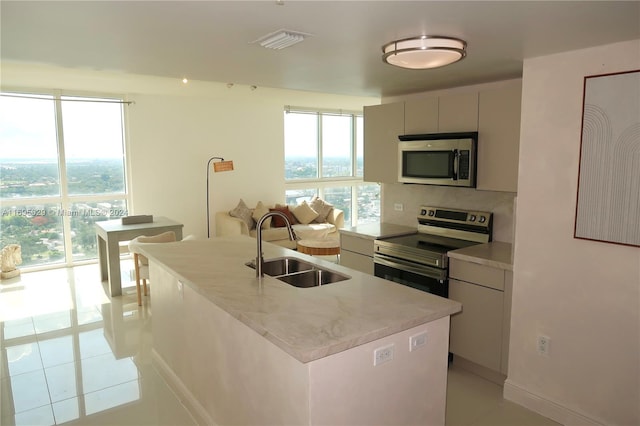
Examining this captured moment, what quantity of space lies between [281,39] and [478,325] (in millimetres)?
2469

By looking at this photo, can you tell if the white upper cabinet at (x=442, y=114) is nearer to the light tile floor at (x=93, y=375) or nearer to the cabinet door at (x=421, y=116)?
the cabinet door at (x=421, y=116)

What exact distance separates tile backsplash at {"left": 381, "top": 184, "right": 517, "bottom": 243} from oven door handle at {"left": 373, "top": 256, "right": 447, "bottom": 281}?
28.7 inches

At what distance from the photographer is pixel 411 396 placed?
2145 millimetres

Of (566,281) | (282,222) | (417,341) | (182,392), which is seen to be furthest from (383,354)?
(282,222)

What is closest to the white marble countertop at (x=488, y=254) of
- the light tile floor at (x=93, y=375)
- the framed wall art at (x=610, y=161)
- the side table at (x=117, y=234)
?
the framed wall art at (x=610, y=161)

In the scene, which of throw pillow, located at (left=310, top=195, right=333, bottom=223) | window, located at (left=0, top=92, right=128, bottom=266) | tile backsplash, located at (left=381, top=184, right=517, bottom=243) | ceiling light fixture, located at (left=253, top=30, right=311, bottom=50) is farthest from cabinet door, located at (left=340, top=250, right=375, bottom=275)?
window, located at (left=0, top=92, right=128, bottom=266)

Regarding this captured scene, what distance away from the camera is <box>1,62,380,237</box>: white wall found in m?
6.71

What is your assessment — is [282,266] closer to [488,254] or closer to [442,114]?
[488,254]

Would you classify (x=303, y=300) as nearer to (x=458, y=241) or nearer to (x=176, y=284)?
(x=176, y=284)

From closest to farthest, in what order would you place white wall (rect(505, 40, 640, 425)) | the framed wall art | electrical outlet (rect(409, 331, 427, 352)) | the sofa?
electrical outlet (rect(409, 331, 427, 352)) < the framed wall art < white wall (rect(505, 40, 640, 425)) < the sofa

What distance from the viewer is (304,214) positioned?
309 inches

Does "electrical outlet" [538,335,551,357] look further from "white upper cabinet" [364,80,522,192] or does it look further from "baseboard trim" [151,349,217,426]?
"baseboard trim" [151,349,217,426]

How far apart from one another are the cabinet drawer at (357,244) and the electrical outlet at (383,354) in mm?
2210

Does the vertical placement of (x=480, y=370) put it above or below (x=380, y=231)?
below
